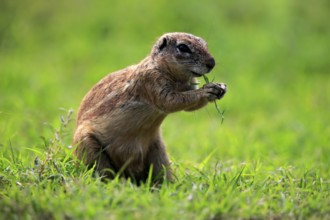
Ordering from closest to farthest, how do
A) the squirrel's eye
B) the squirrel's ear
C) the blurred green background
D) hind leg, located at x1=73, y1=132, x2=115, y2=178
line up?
hind leg, located at x1=73, y1=132, x2=115, y2=178
the squirrel's eye
the squirrel's ear
the blurred green background

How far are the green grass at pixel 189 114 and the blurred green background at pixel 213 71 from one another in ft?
0.10

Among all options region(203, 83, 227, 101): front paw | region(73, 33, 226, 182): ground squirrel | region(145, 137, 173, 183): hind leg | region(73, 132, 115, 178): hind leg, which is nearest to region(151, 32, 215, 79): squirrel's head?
region(73, 33, 226, 182): ground squirrel

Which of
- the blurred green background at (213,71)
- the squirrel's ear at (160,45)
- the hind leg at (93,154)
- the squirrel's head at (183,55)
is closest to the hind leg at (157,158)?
the hind leg at (93,154)

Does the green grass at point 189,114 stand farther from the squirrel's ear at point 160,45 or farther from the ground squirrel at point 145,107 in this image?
the squirrel's ear at point 160,45

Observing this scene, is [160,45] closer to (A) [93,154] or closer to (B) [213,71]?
(A) [93,154]

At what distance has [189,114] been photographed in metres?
9.90

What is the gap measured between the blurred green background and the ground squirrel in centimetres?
163

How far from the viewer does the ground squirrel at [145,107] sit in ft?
17.0

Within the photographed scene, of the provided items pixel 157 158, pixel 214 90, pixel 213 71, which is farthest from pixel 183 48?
pixel 213 71

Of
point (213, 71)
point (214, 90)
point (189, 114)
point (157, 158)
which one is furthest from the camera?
point (213, 71)

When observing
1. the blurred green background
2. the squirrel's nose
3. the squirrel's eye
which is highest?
the squirrel's eye

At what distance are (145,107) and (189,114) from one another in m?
4.63

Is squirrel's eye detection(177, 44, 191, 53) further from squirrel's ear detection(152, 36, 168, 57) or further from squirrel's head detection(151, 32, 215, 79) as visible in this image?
squirrel's ear detection(152, 36, 168, 57)

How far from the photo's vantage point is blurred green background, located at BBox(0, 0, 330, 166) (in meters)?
7.91
